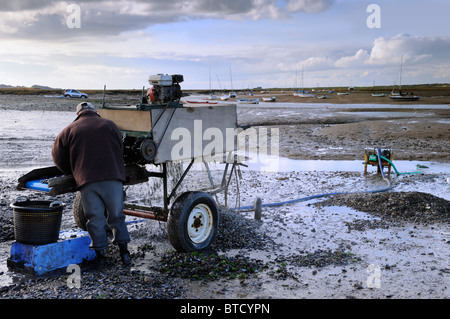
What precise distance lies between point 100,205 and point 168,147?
1270 mm

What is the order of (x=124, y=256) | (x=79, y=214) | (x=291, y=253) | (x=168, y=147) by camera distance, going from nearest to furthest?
(x=124, y=256)
(x=168, y=147)
(x=291, y=253)
(x=79, y=214)

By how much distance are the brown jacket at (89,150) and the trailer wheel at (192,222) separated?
102 centimetres

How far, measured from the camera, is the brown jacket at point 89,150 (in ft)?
17.7

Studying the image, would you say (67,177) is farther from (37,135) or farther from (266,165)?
(37,135)

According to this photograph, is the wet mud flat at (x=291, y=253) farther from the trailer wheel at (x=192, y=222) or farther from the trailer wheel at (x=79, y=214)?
the trailer wheel at (x=79, y=214)

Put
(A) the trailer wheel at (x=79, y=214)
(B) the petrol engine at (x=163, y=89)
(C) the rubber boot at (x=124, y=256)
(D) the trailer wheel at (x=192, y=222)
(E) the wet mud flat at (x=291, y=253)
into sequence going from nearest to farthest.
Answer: (E) the wet mud flat at (x=291, y=253)
(C) the rubber boot at (x=124, y=256)
(D) the trailer wheel at (x=192, y=222)
(B) the petrol engine at (x=163, y=89)
(A) the trailer wheel at (x=79, y=214)

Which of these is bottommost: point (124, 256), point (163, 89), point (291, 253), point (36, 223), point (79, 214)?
point (291, 253)

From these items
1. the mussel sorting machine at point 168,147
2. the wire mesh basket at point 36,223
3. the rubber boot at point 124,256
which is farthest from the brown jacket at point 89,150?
the rubber boot at point 124,256

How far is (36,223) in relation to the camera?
17.6 feet

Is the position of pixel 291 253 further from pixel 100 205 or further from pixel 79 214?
pixel 79 214

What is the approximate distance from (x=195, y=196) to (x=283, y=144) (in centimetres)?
1465

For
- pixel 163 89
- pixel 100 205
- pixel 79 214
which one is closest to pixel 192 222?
pixel 100 205

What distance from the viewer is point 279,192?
1117 cm

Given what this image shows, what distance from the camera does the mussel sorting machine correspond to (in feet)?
19.8
